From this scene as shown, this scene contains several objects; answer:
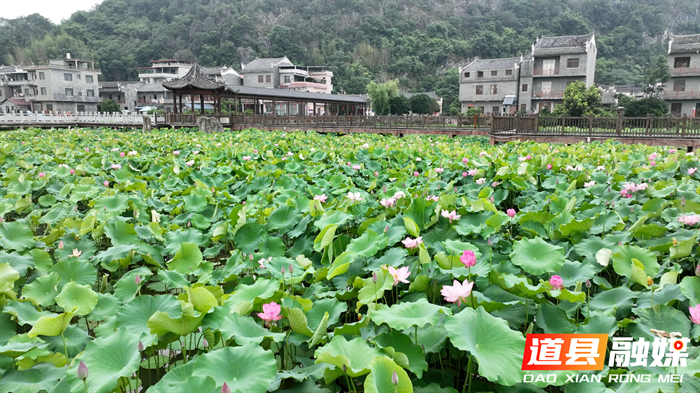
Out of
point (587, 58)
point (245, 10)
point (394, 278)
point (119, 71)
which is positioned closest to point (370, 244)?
point (394, 278)

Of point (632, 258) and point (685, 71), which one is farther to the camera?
point (685, 71)

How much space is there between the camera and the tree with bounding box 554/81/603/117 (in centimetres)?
2941

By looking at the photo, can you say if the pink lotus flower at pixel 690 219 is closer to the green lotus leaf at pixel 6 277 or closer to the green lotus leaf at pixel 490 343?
the green lotus leaf at pixel 490 343

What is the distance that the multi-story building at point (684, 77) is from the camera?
104ft

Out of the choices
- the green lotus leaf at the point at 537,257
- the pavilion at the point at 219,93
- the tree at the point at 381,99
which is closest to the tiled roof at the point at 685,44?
the tree at the point at 381,99

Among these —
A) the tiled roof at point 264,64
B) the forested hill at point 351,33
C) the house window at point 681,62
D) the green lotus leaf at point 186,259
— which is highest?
the forested hill at point 351,33

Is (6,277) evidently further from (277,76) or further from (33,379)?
(277,76)

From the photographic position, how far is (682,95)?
106 ft

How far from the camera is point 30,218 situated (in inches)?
128

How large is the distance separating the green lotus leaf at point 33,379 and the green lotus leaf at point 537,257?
1.67 meters

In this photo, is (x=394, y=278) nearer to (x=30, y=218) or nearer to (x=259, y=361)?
(x=259, y=361)

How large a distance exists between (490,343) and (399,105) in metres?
45.8

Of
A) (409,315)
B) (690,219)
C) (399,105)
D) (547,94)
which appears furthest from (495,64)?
(409,315)

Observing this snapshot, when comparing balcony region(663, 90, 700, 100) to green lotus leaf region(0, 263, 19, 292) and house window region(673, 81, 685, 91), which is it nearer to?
house window region(673, 81, 685, 91)
